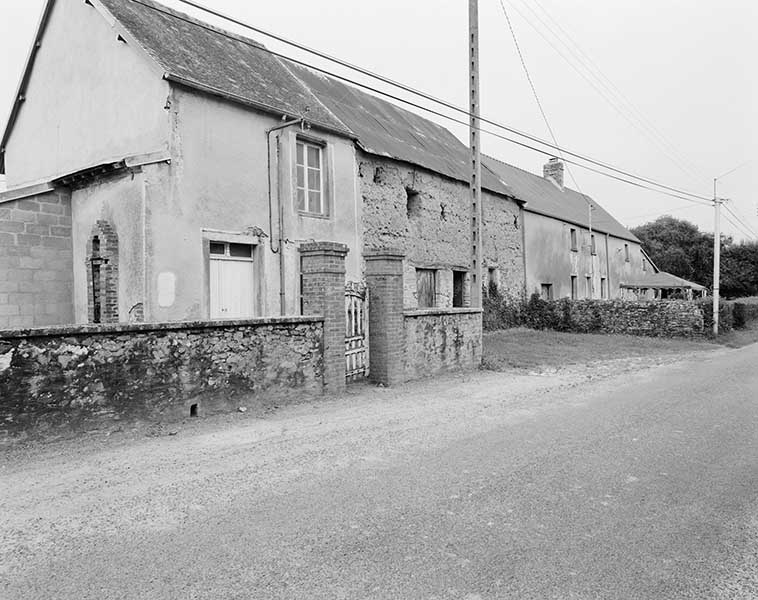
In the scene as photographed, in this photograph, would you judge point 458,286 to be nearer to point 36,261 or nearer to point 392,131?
point 392,131

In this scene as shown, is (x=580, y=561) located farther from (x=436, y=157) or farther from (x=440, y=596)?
(x=436, y=157)

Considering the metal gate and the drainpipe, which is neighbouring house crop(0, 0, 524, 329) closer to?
the drainpipe

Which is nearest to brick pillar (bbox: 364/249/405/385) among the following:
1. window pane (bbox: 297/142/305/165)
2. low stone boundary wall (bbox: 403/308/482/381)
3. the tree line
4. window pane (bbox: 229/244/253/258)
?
Result: low stone boundary wall (bbox: 403/308/482/381)

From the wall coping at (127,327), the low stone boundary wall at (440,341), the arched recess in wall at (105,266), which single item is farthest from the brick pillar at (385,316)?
the arched recess in wall at (105,266)

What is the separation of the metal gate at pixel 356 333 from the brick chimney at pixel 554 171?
3113 cm

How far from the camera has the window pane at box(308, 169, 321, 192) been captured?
13.6 meters

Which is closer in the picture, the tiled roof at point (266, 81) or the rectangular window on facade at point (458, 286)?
the tiled roof at point (266, 81)

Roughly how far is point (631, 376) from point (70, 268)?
1168 centimetres

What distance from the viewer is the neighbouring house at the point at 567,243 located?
90.1 ft

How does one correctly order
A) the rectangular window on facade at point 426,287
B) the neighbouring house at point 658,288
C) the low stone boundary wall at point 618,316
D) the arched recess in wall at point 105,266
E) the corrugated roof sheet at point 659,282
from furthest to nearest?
the neighbouring house at point 658,288, the corrugated roof sheet at point 659,282, the low stone boundary wall at point 618,316, the rectangular window on facade at point 426,287, the arched recess in wall at point 105,266

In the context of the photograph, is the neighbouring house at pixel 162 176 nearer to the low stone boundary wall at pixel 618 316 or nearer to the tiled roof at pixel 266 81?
the tiled roof at pixel 266 81

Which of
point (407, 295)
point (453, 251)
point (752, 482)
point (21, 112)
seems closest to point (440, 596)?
point (752, 482)

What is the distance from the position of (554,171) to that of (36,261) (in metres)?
33.8

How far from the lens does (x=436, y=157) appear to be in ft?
68.4
